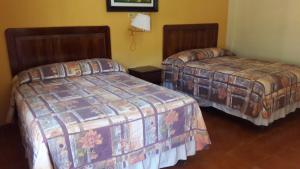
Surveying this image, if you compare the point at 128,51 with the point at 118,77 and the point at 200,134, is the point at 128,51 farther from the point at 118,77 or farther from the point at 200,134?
the point at 200,134

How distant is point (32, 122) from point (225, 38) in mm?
3852

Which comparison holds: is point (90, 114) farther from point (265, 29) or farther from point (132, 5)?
point (265, 29)

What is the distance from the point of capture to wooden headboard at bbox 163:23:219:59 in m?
3.81

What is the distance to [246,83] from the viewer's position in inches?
107

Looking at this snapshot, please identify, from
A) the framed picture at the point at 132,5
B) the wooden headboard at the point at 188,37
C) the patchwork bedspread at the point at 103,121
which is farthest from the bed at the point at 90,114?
the wooden headboard at the point at 188,37

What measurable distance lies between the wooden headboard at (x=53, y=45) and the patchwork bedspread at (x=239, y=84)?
110 cm

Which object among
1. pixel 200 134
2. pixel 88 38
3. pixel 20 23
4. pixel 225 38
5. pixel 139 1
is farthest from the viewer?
pixel 225 38

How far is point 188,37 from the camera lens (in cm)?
403

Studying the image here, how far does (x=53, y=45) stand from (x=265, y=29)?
10.5ft

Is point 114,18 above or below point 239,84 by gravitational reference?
above

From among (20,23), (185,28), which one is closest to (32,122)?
(20,23)

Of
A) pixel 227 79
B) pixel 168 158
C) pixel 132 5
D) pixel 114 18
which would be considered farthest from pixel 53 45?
pixel 227 79

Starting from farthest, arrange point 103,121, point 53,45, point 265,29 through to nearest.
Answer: point 265,29
point 53,45
point 103,121

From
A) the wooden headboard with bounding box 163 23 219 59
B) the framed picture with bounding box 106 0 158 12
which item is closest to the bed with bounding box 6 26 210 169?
the framed picture with bounding box 106 0 158 12
